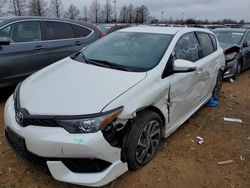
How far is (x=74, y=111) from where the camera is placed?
227 cm

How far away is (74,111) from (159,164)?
1339 mm

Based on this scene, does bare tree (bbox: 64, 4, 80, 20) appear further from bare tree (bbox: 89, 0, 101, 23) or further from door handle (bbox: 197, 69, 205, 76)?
door handle (bbox: 197, 69, 205, 76)

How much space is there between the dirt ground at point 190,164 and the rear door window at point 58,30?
1.91 m

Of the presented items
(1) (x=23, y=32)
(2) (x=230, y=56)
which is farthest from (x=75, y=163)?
(2) (x=230, y=56)

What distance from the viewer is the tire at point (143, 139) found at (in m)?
2.53

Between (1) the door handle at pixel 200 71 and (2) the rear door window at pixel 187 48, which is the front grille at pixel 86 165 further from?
(1) the door handle at pixel 200 71

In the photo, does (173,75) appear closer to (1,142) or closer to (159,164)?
(159,164)

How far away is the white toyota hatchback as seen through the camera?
2213mm

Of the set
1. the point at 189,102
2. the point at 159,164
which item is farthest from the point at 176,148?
the point at 189,102

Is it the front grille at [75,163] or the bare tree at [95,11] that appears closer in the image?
the front grille at [75,163]

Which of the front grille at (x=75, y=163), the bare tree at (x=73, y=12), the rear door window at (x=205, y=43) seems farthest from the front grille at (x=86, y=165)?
the bare tree at (x=73, y=12)

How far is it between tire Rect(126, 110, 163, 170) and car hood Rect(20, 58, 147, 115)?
403 millimetres

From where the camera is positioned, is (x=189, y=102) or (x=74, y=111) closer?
(x=74, y=111)

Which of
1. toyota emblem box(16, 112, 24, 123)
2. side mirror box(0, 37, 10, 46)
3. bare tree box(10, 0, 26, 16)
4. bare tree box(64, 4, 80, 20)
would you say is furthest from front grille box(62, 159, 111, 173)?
bare tree box(64, 4, 80, 20)
